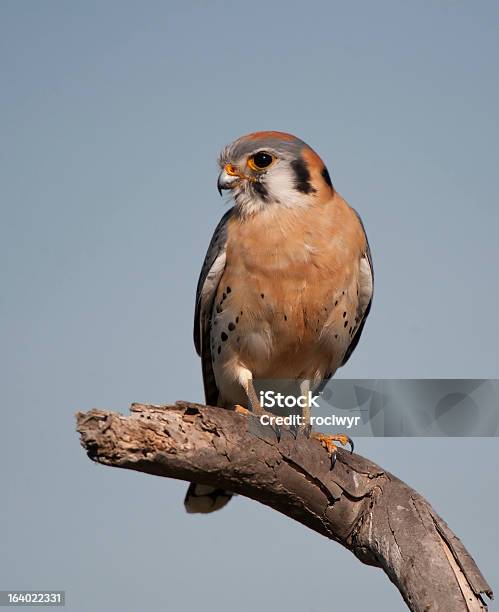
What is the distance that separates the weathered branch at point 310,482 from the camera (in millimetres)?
4410

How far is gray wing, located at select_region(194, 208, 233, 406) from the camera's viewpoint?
6.54 m

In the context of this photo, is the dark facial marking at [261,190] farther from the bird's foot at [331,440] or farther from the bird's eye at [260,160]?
the bird's foot at [331,440]

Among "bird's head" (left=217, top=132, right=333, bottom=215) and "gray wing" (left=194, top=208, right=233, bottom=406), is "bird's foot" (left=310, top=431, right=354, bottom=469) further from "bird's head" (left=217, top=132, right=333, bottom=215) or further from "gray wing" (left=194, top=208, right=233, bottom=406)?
"bird's head" (left=217, top=132, right=333, bottom=215)

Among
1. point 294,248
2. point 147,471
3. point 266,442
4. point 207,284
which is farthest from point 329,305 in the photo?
point 147,471

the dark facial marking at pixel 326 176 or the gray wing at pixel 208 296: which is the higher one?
the dark facial marking at pixel 326 176

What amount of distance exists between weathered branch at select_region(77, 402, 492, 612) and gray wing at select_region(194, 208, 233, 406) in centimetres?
149

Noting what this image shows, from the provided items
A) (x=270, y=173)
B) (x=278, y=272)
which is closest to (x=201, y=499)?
(x=278, y=272)

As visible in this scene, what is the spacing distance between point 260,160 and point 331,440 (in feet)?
6.65

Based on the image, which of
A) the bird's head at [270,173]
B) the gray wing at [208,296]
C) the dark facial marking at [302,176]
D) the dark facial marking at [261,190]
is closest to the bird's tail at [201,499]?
the gray wing at [208,296]

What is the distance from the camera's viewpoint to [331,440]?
5.88 meters

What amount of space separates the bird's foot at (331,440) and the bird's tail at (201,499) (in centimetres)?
102

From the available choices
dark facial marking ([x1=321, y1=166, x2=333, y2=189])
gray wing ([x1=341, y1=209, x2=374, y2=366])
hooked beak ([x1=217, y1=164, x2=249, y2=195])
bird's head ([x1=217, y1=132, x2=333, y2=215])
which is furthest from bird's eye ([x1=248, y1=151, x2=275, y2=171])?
gray wing ([x1=341, y1=209, x2=374, y2=366])

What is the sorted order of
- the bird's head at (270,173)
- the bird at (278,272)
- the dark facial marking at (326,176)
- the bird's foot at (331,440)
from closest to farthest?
the bird's foot at (331,440)
the bird at (278,272)
the bird's head at (270,173)
the dark facial marking at (326,176)

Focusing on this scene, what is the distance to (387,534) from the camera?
5.18m
